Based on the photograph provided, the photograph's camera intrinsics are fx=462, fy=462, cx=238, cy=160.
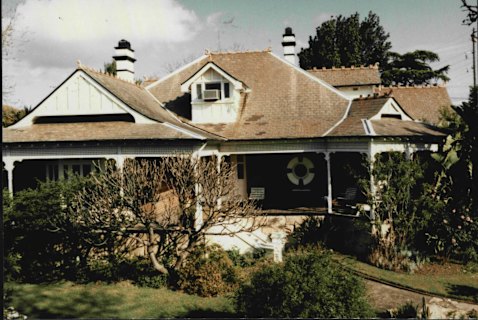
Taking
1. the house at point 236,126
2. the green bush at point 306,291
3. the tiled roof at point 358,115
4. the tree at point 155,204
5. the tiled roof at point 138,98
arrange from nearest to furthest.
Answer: the green bush at point 306,291
the tree at point 155,204
the house at point 236,126
the tiled roof at point 358,115
the tiled roof at point 138,98

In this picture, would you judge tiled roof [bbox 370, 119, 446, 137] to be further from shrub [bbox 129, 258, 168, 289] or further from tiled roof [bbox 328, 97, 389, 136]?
shrub [bbox 129, 258, 168, 289]

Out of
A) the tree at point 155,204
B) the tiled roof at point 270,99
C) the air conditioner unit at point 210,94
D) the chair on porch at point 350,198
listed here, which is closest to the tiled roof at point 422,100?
the tiled roof at point 270,99

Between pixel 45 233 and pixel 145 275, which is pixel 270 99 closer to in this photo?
pixel 145 275

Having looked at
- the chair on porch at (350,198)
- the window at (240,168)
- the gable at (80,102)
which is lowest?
the chair on porch at (350,198)

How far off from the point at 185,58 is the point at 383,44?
18770 mm

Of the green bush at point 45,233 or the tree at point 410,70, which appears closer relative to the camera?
the green bush at point 45,233

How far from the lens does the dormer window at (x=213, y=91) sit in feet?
64.1

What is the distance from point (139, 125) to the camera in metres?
16.7

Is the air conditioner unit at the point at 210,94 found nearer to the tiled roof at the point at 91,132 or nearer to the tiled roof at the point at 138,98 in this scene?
the tiled roof at the point at 138,98

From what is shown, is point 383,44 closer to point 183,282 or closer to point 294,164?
point 294,164

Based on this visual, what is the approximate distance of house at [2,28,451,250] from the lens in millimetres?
16016

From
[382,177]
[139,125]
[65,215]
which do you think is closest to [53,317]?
[65,215]

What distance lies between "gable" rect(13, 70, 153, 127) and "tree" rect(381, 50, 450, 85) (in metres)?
25.5

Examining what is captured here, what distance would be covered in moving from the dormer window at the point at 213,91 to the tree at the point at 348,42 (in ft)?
48.6
